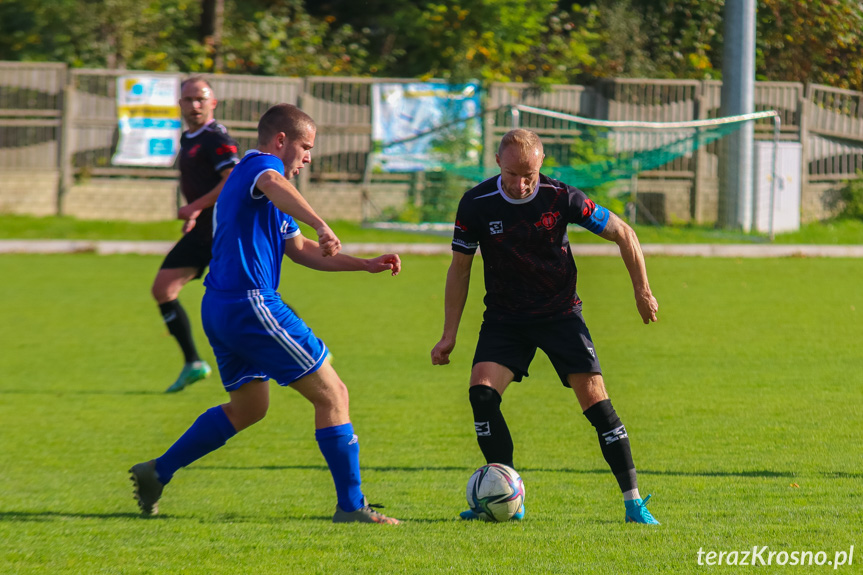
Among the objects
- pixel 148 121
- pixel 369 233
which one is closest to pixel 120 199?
pixel 148 121

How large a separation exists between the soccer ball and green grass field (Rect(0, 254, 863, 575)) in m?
0.11

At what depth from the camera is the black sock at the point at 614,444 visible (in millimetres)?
4750

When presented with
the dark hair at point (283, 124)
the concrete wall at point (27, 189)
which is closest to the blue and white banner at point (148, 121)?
the concrete wall at point (27, 189)

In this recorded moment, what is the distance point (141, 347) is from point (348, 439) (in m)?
6.86

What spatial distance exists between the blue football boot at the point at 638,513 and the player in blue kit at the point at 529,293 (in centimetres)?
6

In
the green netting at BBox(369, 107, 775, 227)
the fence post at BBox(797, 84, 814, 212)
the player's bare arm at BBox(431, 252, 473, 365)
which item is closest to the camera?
the player's bare arm at BBox(431, 252, 473, 365)

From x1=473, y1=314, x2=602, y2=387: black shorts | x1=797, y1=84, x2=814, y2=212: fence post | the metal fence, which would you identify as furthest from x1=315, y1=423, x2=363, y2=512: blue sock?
x1=797, y1=84, x2=814, y2=212: fence post

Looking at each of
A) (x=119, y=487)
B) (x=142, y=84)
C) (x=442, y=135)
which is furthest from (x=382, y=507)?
(x=142, y=84)

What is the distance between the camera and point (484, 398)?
488 centimetres

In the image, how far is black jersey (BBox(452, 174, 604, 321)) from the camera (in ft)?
16.0

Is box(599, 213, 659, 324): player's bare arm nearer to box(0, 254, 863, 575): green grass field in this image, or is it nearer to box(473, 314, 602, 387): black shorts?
box(473, 314, 602, 387): black shorts

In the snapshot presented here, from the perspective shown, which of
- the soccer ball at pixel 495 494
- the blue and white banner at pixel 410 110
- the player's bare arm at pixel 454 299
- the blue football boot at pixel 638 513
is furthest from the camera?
the blue and white banner at pixel 410 110

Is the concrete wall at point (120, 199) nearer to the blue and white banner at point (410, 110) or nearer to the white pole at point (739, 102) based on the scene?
the blue and white banner at point (410, 110)

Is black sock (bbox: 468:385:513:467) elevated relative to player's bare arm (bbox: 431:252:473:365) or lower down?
lower down
